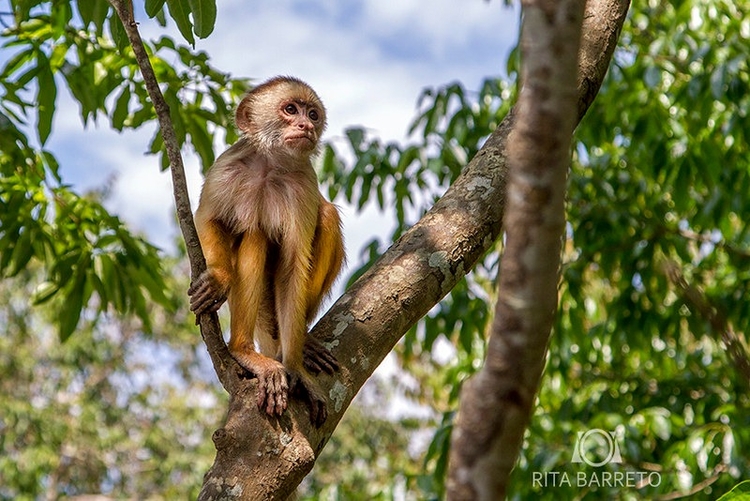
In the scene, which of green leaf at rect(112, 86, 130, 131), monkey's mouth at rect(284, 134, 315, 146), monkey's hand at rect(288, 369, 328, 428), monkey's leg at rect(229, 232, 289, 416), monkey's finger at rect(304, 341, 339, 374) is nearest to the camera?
monkey's hand at rect(288, 369, 328, 428)

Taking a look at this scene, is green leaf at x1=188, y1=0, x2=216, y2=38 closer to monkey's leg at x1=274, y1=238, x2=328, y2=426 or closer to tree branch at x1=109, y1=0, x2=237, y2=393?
tree branch at x1=109, y1=0, x2=237, y2=393

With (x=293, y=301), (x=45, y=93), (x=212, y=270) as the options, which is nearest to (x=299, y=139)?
(x=293, y=301)

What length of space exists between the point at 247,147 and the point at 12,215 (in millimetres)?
1386

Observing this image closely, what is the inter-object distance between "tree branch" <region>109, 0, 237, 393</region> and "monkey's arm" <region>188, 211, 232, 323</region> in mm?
157

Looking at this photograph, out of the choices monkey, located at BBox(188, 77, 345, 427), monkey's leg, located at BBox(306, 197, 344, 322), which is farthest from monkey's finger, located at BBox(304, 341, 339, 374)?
monkey's leg, located at BBox(306, 197, 344, 322)

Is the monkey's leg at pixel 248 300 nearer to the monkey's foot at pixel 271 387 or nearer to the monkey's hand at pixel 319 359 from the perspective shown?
the monkey's foot at pixel 271 387

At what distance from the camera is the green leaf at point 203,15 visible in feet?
13.1

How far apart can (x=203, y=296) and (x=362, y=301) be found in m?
0.75

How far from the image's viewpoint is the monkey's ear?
579 cm

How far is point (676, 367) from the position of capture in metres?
8.96

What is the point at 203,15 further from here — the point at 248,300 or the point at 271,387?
the point at 271,387

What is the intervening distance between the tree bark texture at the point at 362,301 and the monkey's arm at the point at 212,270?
0.18 metres

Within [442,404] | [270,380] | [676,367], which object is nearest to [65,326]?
[270,380]

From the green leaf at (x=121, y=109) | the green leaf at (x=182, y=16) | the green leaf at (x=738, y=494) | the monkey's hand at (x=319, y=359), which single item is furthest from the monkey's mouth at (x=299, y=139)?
the green leaf at (x=738, y=494)
